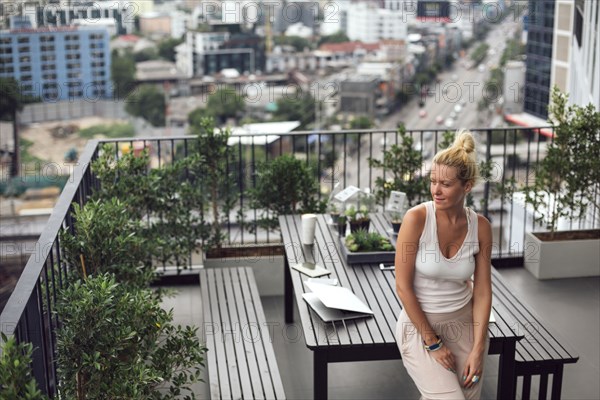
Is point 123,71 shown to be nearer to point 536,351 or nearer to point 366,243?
point 366,243

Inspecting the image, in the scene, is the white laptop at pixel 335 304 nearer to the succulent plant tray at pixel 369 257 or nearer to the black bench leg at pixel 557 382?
the succulent plant tray at pixel 369 257

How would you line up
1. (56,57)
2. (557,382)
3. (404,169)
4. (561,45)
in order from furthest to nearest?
(561,45), (56,57), (404,169), (557,382)

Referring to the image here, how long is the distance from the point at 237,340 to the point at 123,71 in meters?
53.7

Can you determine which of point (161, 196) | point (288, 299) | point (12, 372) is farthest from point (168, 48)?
point (12, 372)

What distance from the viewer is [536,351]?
9.86ft

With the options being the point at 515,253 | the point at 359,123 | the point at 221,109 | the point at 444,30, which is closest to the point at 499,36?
the point at 444,30

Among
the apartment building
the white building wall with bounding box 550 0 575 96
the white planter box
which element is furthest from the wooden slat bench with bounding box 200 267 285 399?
the apartment building

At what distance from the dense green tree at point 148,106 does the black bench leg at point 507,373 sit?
179ft

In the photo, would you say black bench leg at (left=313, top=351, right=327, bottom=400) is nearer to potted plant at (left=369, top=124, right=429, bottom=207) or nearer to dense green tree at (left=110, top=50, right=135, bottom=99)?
potted plant at (left=369, top=124, right=429, bottom=207)

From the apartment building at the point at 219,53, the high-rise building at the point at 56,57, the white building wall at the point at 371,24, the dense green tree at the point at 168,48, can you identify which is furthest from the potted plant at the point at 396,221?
the dense green tree at the point at 168,48

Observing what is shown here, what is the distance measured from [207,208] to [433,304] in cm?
256

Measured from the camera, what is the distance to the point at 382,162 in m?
4.94

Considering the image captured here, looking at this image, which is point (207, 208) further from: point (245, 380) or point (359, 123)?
point (359, 123)

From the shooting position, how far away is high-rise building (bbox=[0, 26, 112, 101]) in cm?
3909
